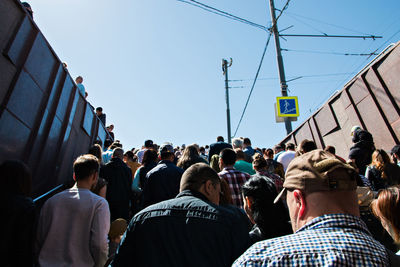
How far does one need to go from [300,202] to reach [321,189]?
4.1 inches

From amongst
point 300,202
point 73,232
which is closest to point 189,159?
point 73,232

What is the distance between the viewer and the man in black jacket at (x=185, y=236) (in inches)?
61.7

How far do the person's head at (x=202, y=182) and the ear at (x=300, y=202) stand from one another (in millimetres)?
862

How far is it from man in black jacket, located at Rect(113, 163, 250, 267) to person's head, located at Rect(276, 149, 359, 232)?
0.55 meters

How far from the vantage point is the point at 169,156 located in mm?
3852

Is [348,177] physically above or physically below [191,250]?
above

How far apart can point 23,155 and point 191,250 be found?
330 cm

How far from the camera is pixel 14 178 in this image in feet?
7.76

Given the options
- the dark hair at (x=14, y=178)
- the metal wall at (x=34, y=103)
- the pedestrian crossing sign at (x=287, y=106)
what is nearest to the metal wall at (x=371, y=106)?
the pedestrian crossing sign at (x=287, y=106)

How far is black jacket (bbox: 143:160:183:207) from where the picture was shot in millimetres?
3414

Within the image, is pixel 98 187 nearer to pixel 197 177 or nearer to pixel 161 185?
pixel 161 185

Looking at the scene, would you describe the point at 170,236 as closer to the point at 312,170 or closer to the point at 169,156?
the point at 312,170

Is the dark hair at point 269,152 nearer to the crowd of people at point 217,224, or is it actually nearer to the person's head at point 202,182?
the crowd of people at point 217,224

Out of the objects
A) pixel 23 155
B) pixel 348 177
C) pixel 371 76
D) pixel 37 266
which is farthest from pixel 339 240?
pixel 371 76
